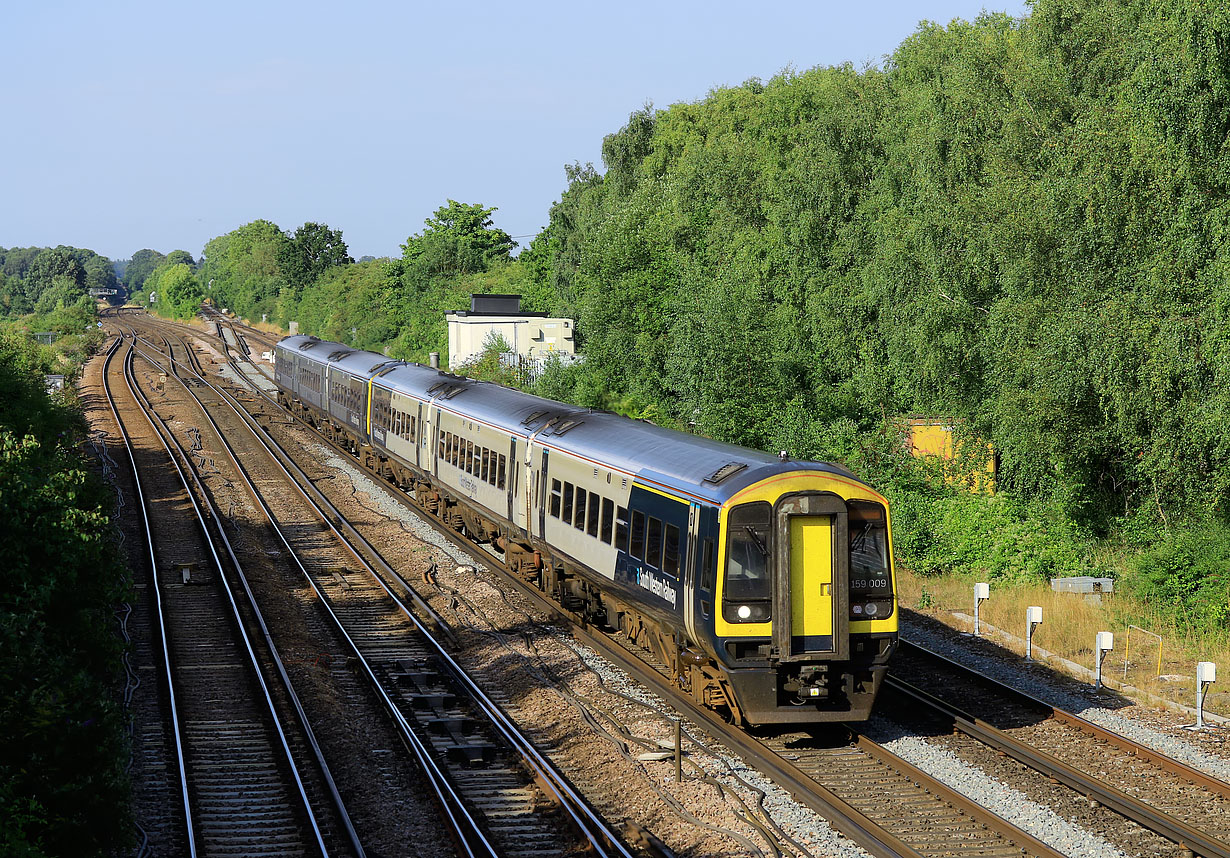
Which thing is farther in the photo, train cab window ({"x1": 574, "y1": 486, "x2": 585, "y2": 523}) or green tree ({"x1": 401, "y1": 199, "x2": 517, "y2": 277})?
green tree ({"x1": 401, "y1": 199, "x2": 517, "y2": 277})

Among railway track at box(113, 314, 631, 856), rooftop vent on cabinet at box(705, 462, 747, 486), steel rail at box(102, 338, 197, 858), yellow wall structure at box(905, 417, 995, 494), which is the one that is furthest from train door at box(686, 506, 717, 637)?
yellow wall structure at box(905, 417, 995, 494)

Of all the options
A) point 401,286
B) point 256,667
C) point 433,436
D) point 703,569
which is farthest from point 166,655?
point 401,286

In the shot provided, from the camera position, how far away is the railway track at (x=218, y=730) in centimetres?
1121

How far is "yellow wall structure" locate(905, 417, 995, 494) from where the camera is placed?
26922 mm

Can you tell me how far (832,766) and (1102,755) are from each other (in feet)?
10.1

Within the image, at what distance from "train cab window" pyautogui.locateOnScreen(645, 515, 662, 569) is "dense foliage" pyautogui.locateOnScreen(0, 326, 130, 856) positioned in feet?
20.8

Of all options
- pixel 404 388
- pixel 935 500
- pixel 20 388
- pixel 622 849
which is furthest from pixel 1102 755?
pixel 20 388

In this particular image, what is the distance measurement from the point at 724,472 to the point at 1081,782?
4.97m

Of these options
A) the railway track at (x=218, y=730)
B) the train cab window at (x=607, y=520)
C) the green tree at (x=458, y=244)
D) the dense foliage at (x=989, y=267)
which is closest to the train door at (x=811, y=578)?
the train cab window at (x=607, y=520)

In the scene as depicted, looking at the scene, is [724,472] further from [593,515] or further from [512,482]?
[512,482]

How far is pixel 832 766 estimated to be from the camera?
12.6 m

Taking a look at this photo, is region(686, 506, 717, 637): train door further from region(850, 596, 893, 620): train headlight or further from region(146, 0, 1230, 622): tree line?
region(146, 0, 1230, 622): tree line

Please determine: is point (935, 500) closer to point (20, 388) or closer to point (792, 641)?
point (792, 641)

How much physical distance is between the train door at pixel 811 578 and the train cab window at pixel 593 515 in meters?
4.63
